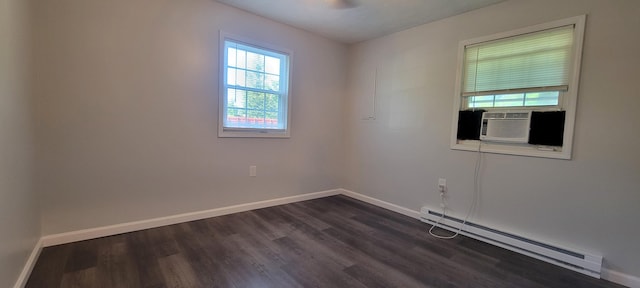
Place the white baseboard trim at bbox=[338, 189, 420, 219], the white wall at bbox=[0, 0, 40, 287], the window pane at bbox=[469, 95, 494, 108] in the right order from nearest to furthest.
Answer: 1. the white wall at bbox=[0, 0, 40, 287]
2. the window pane at bbox=[469, 95, 494, 108]
3. the white baseboard trim at bbox=[338, 189, 420, 219]

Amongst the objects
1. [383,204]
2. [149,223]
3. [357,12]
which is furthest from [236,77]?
[383,204]

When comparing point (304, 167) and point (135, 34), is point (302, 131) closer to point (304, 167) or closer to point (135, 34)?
point (304, 167)

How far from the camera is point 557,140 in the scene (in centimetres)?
227

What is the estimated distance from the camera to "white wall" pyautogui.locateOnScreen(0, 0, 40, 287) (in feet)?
4.66

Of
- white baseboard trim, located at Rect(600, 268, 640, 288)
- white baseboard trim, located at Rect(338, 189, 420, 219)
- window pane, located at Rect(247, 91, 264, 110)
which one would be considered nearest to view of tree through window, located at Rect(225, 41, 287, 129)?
window pane, located at Rect(247, 91, 264, 110)

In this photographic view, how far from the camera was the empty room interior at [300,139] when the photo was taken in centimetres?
196

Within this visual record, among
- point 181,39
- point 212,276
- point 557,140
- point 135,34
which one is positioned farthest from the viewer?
point 181,39

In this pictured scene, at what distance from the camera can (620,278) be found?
1.99 m

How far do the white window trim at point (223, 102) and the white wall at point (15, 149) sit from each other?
1442mm

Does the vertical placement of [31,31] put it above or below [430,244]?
above

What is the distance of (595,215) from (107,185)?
4.10 metres

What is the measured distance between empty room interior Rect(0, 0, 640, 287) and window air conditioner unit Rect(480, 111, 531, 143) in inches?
0.5

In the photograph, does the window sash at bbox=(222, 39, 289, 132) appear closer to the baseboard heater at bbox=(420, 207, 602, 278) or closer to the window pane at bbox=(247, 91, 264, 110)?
the window pane at bbox=(247, 91, 264, 110)

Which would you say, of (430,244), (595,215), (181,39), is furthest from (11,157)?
(595,215)
